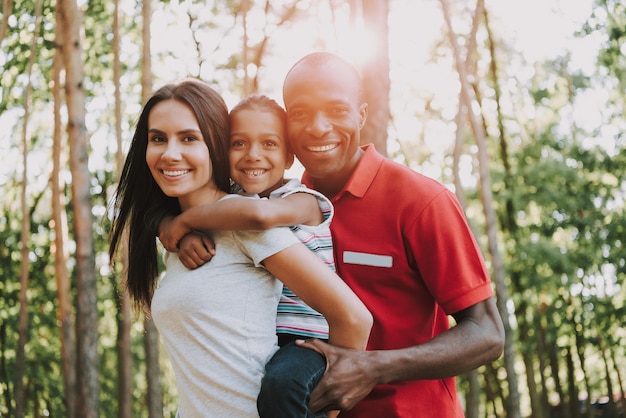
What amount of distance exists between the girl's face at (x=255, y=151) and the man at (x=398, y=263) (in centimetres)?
10

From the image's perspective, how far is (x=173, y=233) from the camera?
82.0 inches

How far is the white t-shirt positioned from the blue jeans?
0.04 meters

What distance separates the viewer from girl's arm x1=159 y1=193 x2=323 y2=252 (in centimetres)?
192

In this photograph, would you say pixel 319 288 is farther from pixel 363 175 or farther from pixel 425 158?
pixel 425 158

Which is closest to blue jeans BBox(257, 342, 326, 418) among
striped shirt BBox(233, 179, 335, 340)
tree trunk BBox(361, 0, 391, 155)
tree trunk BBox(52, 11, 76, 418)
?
striped shirt BBox(233, 179, 335, 340)

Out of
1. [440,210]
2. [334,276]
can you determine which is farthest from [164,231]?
[440,210]

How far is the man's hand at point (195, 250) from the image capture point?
1.96 metres

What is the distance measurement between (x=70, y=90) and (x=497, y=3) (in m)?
11.2

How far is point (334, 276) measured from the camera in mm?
1929

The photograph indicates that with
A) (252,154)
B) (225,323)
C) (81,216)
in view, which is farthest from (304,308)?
(81,216)

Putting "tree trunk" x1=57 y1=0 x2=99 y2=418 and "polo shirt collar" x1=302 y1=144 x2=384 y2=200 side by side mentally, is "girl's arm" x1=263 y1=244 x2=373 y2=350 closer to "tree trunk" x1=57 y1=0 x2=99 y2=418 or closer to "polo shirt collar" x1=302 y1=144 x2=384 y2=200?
"polo shirt collar" x1=302 y1=144 x2=384 y2=200

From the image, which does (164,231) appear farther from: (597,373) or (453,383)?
(597,373)

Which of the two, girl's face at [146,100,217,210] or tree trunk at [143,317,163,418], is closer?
girl's face at [146,100,217,210]

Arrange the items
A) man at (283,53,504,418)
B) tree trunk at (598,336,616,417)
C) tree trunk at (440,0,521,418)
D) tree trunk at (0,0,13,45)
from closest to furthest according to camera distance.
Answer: man at (283,53,504,418), tree trunk at (0,0,13,45), tree trunk at (440,0,521,418), tree trunk at (598,336,616,417)
